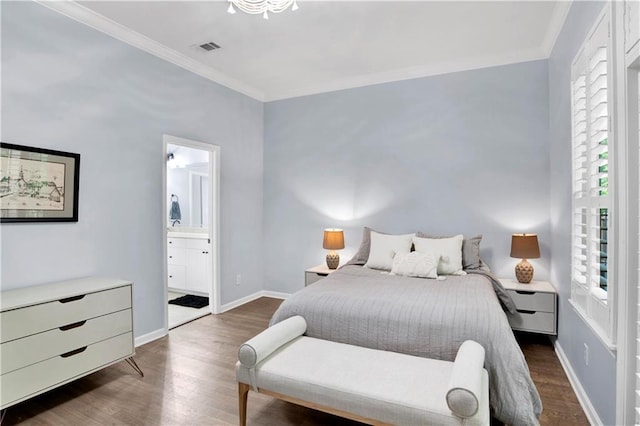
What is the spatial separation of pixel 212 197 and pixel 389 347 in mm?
2865

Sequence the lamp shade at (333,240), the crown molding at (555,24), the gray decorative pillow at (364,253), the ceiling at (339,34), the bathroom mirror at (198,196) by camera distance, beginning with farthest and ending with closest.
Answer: the bathroom mirror at (198,196)
the lamp shade at (333,240)
the gray decorative pillow at (364,253)
the ceiling at (339,34)
the crown molding at (555,24)

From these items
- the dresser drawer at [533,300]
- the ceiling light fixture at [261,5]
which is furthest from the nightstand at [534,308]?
the ceiling light fixture at [261,5]

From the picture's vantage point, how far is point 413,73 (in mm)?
4035

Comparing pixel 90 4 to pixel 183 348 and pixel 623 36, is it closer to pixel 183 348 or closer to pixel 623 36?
pixel 183 348

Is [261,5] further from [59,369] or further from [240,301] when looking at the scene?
[240,301]

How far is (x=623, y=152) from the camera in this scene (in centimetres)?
157

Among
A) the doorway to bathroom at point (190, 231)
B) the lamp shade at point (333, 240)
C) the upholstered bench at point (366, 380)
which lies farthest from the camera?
the lamp shade at point (333, 240)

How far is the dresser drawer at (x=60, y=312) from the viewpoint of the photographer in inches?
79.1

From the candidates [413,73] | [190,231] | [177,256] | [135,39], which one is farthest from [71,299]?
[413,73]

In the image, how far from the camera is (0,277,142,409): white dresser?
201cm

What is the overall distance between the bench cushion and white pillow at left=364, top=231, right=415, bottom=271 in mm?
1466

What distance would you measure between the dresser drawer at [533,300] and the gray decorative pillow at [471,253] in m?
0.39

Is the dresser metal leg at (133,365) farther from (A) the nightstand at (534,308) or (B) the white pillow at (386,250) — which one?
(A) the nightstand at (534,308)

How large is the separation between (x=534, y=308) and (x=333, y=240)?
2.13 m
